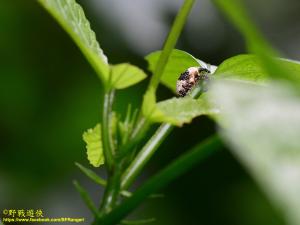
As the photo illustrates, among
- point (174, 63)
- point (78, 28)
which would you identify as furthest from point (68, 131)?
point (78, 28)

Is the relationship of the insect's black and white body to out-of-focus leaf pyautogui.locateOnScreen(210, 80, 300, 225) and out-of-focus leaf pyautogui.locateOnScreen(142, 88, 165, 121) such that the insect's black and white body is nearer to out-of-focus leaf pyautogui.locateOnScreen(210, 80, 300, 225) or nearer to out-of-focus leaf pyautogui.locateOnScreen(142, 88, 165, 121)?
A: out-of-focus leaf pyautogui.locateOnScreen(142, 88, 165, 121)

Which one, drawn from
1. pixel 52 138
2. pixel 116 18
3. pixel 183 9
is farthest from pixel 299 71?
pixel 116 18

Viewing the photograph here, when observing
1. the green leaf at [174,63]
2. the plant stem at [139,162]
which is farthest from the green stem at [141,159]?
the green leaf at [174,63]

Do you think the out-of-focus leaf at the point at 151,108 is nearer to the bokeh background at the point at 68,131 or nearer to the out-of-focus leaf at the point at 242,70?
the out-of-focus leaf at the point at 242,70

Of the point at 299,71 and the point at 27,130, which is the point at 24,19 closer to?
the point at 27,130

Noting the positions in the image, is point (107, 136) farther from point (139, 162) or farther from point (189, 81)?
point (189, 81)

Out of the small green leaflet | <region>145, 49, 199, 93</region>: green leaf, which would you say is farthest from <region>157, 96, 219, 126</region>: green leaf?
<region>145, 49, 199, 93</region>: green leaf
